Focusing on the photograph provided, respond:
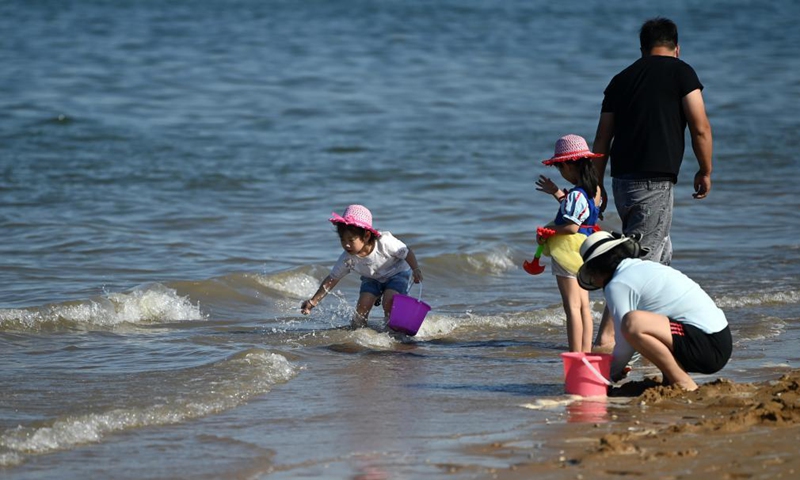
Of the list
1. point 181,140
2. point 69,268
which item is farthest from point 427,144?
point 69,268

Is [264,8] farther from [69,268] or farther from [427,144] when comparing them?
[69,268]

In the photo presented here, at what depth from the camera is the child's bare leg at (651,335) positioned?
5.11 m

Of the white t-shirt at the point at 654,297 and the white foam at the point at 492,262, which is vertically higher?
the white t-shirt at the point at 654,297

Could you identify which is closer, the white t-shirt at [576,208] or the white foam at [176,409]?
the white foam at [176,409]

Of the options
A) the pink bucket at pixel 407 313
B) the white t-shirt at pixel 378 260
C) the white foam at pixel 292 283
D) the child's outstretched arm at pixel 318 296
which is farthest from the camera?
the white foam at pixel 292 283

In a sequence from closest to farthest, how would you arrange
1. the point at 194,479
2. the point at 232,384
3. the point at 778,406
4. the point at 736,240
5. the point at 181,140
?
the point at 194,479 → the point at 778,406 → the point at 232,384 → the point at 736,240 → the point at 181,140

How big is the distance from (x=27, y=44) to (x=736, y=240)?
1980cm

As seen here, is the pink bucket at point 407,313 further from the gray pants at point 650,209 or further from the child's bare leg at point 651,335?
the child's bare leg at point 651,335

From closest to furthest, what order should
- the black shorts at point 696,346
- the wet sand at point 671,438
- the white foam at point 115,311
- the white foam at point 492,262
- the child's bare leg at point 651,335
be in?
the wet sand at point 671,438 → the child's bare leg at point 651,335 → the black shorts at point 696,346 → the white foam at point 115,311 → the white foam at point 492,262

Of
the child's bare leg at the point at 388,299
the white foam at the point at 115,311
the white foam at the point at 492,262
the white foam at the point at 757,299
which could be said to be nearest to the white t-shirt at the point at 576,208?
the child's bare leg at the point at 388,299

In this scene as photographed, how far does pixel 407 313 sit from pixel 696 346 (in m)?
2.18

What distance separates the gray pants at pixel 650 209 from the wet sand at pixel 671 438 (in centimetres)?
108

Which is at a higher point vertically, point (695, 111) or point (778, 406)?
point (695, 111)

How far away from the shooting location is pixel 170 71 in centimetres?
2327
